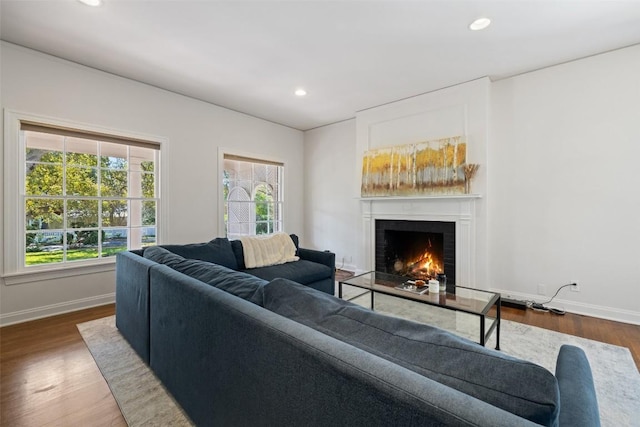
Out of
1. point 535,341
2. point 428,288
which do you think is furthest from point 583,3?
point 535,341

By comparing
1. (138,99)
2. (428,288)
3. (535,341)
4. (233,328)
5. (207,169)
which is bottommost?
(535,341)

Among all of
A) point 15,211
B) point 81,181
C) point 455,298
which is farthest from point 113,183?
point 455,298

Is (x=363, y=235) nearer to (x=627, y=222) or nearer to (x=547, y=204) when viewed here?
(x=547, y=204)

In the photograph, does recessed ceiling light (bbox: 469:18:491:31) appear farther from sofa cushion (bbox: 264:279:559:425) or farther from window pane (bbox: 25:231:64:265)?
window pane (bbox: 25:231:64:265)

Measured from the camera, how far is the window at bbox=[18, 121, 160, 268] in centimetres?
293

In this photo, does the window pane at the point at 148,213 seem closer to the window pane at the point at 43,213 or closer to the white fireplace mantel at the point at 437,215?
the window pane at the point at 43,213

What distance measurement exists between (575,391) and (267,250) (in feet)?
9.50

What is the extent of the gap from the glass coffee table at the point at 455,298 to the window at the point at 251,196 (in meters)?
2.59

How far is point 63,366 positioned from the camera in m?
2.05

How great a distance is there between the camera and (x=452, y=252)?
372 cm

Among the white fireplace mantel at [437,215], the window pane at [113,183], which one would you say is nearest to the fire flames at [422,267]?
the white fireplace mantel at [437,215]

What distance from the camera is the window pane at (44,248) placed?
291cm

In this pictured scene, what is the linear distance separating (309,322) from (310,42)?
267cm

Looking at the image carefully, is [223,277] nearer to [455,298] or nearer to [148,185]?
[455,298]
